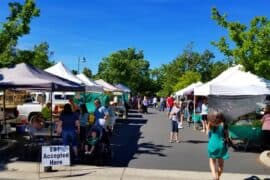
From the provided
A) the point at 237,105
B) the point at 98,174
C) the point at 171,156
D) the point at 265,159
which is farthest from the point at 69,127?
the point at 237,105

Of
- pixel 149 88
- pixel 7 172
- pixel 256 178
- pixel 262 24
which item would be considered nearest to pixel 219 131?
pixel 256 178

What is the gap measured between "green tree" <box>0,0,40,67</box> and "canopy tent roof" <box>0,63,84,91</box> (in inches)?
90.5

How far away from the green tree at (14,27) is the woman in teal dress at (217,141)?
863 cm

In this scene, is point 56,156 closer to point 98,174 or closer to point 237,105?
point 98,174

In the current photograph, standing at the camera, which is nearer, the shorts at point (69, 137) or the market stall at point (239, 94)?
the shorts at point (69, 137)

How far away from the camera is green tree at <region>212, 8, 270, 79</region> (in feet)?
50.5

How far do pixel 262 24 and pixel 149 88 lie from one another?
78.8 metres

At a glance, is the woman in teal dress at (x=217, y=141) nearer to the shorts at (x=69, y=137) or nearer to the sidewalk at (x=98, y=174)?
the sidewalk at (x=98, y=174)

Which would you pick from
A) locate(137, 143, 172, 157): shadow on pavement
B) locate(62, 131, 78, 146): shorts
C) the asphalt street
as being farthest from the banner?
locate(62, 131, 78, 146): shorts

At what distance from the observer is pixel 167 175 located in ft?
37.0

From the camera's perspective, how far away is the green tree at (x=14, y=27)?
1622 cm

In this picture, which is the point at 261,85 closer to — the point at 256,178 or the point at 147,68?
the point at 256,178

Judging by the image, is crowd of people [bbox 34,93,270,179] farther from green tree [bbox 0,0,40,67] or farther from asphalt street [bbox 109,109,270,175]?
green tree [bbox 0,0,40,67]

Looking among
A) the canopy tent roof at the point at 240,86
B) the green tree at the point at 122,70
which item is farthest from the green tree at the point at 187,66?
the canopy tent roof at the point at 240,86
